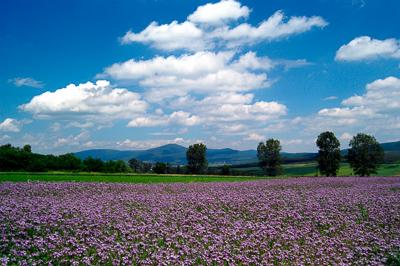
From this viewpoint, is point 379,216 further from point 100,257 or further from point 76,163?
point 76,163

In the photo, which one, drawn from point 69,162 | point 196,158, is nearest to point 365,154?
point 196,158

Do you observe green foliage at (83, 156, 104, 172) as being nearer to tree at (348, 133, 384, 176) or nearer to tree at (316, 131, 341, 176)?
tree at (316, 131, 341, 176)

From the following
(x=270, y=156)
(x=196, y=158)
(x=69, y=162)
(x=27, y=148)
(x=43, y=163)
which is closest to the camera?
(x=43, y=163)

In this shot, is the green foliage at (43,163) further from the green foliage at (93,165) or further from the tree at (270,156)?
the tree at (270,156)

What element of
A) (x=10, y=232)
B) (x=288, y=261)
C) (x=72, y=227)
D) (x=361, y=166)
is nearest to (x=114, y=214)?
(x=72, y=227)

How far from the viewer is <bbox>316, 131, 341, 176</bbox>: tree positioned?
71.8 m

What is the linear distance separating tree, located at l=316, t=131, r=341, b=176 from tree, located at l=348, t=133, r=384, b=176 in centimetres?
264

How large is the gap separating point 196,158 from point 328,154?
35.9m

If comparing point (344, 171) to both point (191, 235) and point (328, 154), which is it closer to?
point (328, 154)

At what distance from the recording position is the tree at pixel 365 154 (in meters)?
69.2

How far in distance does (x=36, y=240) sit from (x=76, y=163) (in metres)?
64.8

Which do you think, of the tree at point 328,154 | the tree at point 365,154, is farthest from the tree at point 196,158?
the tree at point 365,154

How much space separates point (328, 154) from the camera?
7312 centimetres

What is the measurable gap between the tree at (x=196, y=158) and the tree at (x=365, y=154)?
3838 centimetres
